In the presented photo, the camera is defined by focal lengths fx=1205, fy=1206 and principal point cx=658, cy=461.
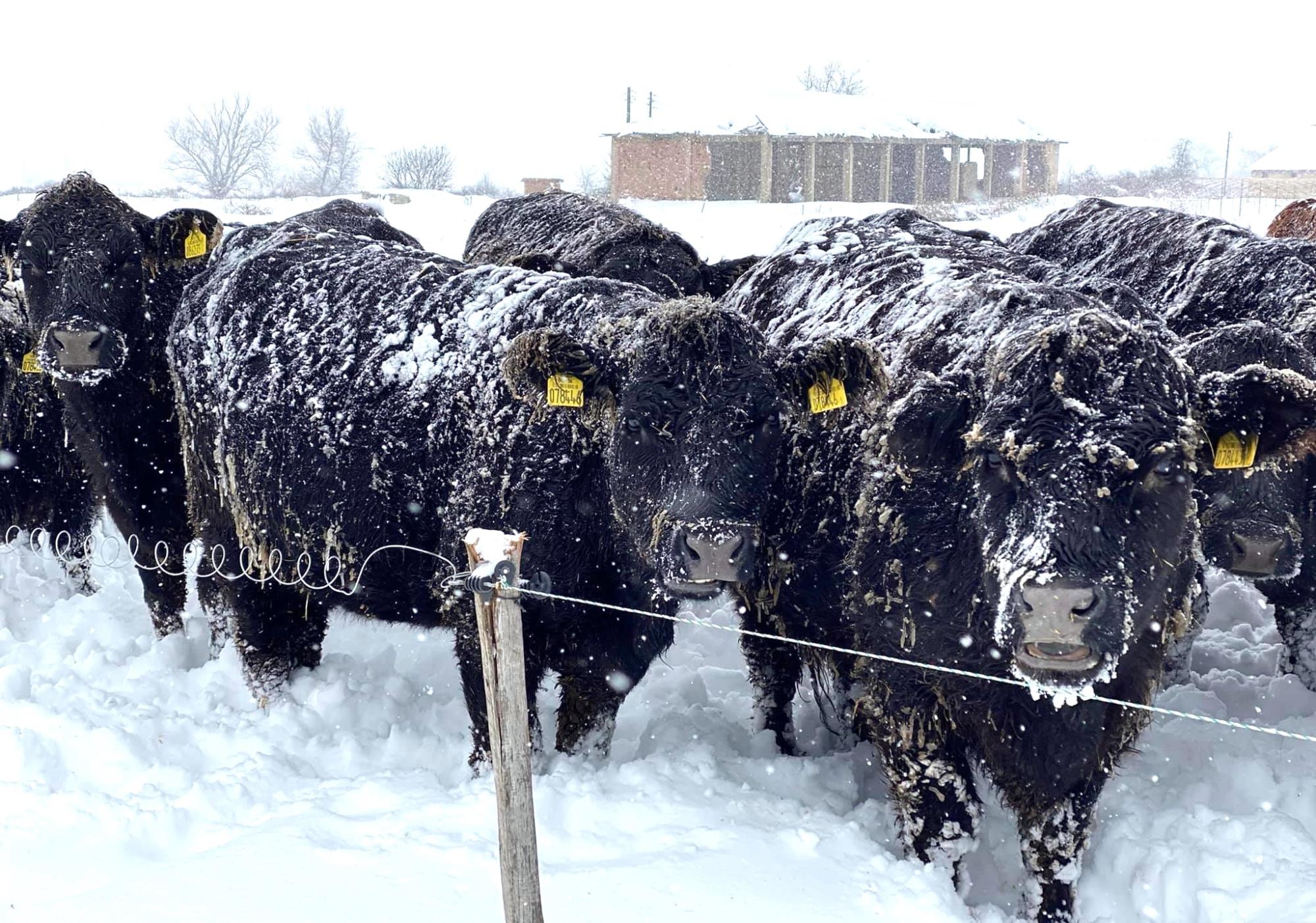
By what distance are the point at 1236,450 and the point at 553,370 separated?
2.07m

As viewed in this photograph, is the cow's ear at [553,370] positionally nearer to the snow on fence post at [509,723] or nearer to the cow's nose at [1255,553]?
the snow on fence post at [509,723]

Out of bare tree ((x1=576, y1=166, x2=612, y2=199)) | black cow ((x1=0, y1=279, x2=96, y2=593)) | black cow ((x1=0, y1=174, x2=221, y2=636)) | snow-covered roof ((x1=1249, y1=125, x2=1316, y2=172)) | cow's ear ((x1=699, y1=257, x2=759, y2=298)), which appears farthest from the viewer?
bare tree ((x1=576, y1=166, x2=612, y2=199))

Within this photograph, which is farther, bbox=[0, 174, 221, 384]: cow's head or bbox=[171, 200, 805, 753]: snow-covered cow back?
bbox=[0, 174, 221, 384]: cow's head

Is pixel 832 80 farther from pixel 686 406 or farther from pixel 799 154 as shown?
pixel 686 406

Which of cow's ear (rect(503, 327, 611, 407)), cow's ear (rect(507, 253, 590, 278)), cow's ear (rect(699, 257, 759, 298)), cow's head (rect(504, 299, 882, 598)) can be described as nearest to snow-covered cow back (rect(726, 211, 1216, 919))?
cow's head (rect(504, 299, 882, 598))

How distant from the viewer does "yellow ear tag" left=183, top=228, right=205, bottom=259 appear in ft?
20.4

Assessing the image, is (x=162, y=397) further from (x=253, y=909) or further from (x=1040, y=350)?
(x=1040, y=350)

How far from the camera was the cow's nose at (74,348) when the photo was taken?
5.61 meters

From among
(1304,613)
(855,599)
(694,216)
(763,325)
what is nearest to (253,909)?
(855,599)

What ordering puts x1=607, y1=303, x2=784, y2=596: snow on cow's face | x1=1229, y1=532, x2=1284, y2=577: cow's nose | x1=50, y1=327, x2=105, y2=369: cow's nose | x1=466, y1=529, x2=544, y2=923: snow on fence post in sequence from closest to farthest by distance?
x1=466, y1=529, x2=544, y2=923: snow on fence post < x1=607, y1=303, x2=784, y2=596: snow on cow's face < x1=1229, y1=532, x2=1284, y2=577: cow's nose < x1=50, y1=327, x2=105, y2=369: cow's nose

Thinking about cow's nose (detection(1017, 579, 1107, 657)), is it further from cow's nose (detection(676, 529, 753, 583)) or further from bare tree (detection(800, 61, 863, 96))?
bare tree (detection(800, 61, 863, 96))

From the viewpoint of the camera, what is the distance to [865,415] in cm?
417

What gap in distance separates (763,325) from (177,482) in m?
3.06

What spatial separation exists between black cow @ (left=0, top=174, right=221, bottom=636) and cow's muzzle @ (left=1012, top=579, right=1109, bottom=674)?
429 centimetres
